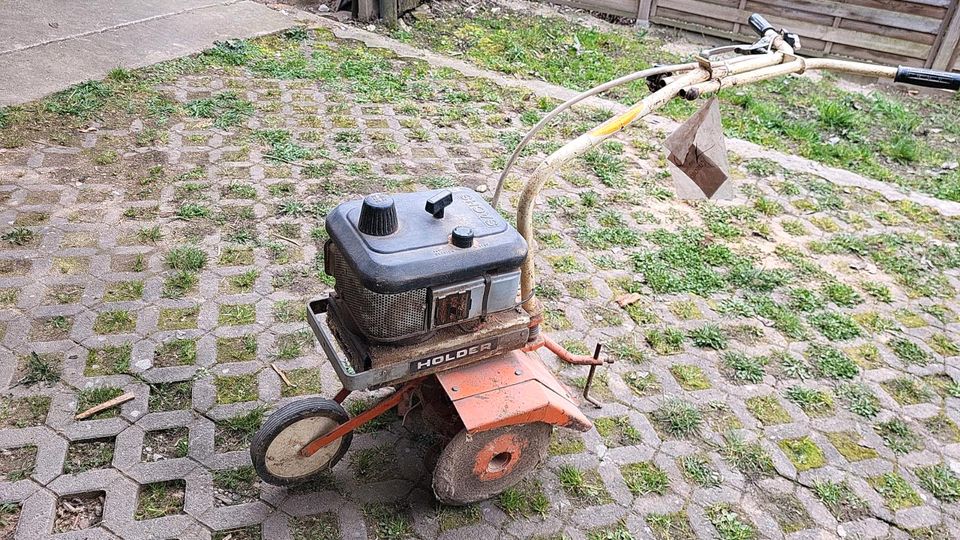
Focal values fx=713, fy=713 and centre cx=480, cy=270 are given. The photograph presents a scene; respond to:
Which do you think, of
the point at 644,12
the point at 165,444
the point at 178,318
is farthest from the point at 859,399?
the point at 644,12

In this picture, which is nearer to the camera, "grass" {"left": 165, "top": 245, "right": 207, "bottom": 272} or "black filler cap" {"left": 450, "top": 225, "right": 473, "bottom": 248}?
"black filler cap" {"left": 450, "top": 225, "right": 473, "bottom": 248}

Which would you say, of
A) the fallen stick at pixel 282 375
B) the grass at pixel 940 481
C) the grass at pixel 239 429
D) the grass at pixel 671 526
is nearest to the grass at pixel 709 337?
the grass at pixel 940 481

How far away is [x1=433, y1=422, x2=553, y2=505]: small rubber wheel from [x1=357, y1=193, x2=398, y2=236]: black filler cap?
31.9 inches

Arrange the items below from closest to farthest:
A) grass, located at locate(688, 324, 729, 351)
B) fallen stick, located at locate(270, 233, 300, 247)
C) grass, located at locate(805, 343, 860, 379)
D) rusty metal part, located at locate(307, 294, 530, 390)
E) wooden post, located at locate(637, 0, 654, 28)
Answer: rusty metal part, located at locate(307, 294, 530, 390), grass, located at locate(805, 343, 860, 379), grass, located at locate(688, 324, 729, 351), fallen stick, located at locate(270, 233, 300, 247), wooden post, located at locate(637, 0, 654, 28)

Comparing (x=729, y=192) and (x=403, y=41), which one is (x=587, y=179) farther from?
(x=403, y=41)

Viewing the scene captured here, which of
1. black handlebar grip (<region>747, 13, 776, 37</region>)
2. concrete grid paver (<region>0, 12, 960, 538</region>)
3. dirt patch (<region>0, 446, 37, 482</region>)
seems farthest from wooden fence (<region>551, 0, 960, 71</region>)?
dirt patch (<region>0, 446, 37, 482</region>)

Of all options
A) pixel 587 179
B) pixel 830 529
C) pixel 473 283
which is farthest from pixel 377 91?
pixel 830 529

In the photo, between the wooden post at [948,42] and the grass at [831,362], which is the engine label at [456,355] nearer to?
the grass at [831,362]

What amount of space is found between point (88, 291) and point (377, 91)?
3.43m

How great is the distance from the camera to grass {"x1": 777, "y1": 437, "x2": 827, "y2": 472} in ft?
Result: 11.0

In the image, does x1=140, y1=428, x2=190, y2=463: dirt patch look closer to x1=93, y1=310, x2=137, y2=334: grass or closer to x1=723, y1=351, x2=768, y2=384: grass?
x1=93, y1=310, x2=137, y2=334: grass

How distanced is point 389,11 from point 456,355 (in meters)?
6.47

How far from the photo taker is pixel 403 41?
7.87m

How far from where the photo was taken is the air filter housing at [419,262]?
7.63 ft
